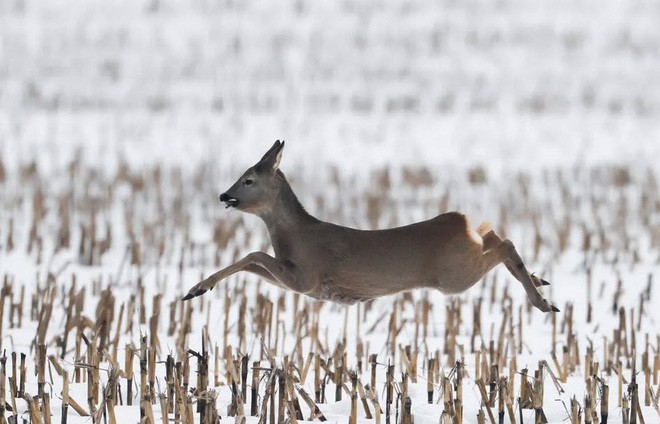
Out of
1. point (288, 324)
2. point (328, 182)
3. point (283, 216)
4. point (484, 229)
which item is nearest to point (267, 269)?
point (283, 216)

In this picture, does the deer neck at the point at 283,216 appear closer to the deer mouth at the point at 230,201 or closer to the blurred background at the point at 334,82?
the deer mouth at the point at 230,201

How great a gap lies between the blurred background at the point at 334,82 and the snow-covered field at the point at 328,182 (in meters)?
0.07

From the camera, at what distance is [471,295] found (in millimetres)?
10742

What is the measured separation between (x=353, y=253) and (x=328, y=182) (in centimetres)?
1076

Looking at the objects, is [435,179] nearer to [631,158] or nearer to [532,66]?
[631,158]

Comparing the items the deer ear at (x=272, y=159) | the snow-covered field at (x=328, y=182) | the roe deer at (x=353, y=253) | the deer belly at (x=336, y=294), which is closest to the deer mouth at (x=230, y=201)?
the roe deer at (x=353, y=253)

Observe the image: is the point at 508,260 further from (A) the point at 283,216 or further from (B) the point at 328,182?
(B) the point at 328,182

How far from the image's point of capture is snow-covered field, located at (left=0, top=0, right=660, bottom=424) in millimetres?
7203

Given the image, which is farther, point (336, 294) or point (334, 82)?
point (334, 82)

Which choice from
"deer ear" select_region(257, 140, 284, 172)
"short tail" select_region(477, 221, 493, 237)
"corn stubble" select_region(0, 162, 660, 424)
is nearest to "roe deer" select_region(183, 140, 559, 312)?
"deer ear" select_region(257, 140, 284, 172)

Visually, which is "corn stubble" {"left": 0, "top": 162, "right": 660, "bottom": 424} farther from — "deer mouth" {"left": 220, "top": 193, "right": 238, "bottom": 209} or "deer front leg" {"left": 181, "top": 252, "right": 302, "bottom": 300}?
"deer mouth" {"left": 220, "top": 193, "right": 238, "bottom": 209}

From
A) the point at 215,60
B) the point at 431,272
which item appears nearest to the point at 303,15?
the point at 215,60

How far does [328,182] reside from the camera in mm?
16938

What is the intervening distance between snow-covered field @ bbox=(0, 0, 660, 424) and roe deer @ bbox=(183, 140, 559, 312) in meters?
0.42
